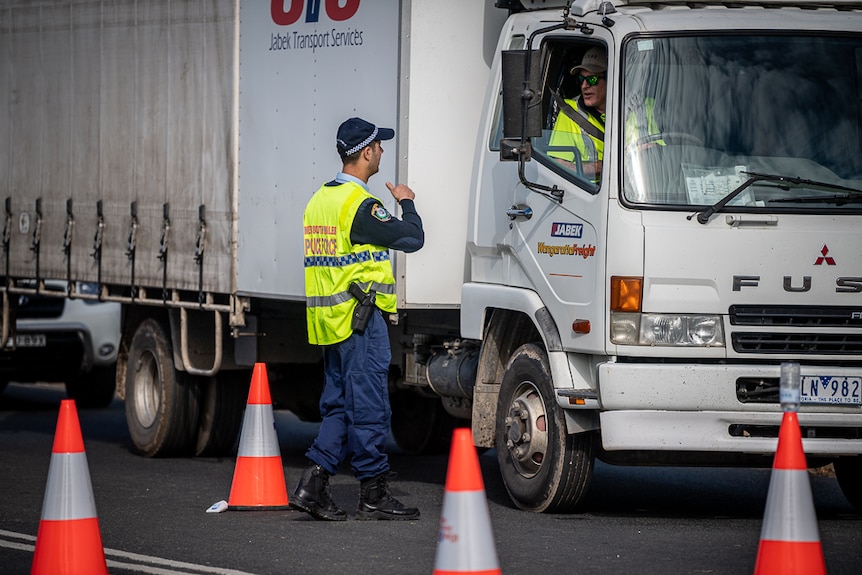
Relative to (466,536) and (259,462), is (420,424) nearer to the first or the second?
(259,462)

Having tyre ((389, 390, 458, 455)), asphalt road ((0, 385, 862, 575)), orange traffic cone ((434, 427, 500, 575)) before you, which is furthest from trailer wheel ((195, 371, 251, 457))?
orange traffic cone ((434, 427, 500, 575))

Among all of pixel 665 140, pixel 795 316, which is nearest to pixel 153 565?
pixel 665 140

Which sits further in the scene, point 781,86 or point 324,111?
point 324,111

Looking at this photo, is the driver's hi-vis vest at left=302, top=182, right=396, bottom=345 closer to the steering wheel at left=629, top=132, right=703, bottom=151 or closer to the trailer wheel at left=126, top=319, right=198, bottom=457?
the steering wheel at left=629, top=132, right=703, bottom=151

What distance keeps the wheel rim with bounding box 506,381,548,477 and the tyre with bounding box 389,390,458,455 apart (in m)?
3.43

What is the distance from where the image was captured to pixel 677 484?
11.4 m

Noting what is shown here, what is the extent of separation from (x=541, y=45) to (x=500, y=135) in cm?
64

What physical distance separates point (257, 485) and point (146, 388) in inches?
154

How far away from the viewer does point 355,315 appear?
901 cm

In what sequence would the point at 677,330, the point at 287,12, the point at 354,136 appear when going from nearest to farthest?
the point at 677,330, the point at 354,136, the point at 287,12

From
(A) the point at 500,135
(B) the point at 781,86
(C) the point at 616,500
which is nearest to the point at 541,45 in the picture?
(A) the point at 500,135

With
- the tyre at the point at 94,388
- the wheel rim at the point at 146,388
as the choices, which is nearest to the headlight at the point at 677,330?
the wheel rim at the point at 146,388

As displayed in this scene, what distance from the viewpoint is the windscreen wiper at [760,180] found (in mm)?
8594

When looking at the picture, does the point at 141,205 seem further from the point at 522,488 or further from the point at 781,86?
the point at 781,86
